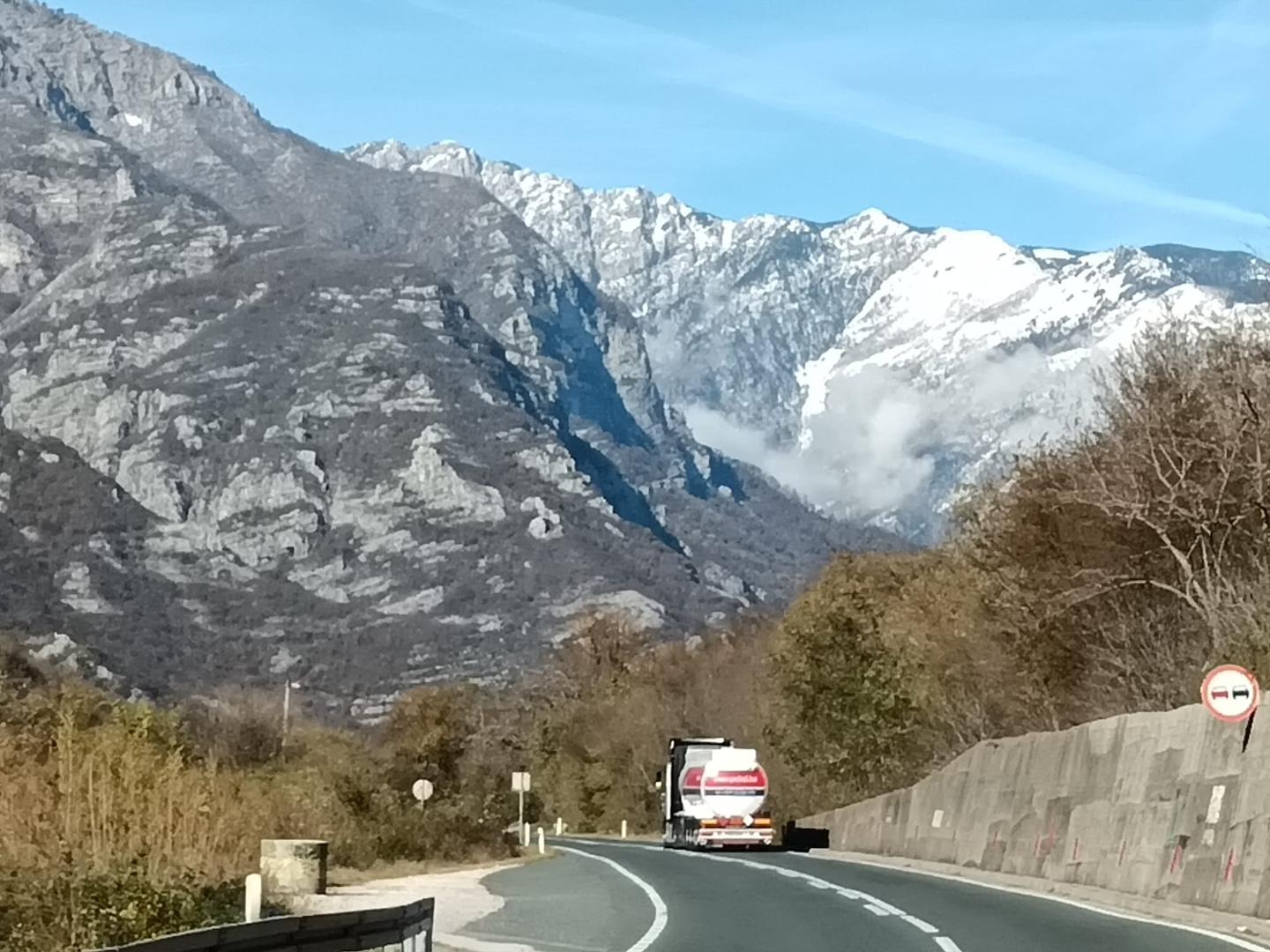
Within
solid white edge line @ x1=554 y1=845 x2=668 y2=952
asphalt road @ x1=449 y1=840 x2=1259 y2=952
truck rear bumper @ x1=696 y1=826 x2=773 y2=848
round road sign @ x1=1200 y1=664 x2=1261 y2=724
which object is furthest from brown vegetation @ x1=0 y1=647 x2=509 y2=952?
truck rear bumper @ x1=696 y1=826 x2=773 y2=848

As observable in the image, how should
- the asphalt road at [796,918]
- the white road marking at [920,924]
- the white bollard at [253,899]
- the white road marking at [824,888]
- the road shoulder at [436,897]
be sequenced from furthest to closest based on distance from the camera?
the road shoulder at [436,897] → the white road marking at [920,924] → the white road marking at [824,888] → the asphalt road at [796,918] → the white bollard at [253,899]

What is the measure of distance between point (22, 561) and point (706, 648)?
67.0m

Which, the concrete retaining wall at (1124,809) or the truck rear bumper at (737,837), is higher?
the concrete retaining wall at (1124,809)

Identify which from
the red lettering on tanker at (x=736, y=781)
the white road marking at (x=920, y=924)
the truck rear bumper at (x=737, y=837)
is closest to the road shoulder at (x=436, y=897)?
the white road marking at (x=920, y=924)

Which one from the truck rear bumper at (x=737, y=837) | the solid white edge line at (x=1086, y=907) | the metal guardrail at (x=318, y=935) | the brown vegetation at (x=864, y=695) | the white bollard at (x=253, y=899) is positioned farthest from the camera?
the truck rear bumper at (x=737, y=837)

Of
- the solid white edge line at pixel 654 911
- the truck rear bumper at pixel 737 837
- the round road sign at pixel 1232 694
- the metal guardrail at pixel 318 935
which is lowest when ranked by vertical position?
the truck rear bumper at pixel 737 837

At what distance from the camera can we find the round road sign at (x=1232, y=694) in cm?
2195

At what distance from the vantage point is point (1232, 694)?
72.1ft

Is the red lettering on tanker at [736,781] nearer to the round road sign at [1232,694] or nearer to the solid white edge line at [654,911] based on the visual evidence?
the solid white edge line at [654,911]

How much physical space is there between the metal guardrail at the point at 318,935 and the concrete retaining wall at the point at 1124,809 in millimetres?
9954

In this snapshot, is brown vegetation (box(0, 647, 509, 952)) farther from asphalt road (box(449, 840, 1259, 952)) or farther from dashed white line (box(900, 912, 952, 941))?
dashed white line (box(900, 912, 952, 941))

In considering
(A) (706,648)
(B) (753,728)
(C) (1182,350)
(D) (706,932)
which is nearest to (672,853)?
(C) (1182,350)

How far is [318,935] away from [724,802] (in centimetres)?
4000

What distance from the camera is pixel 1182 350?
4097 centimetres
